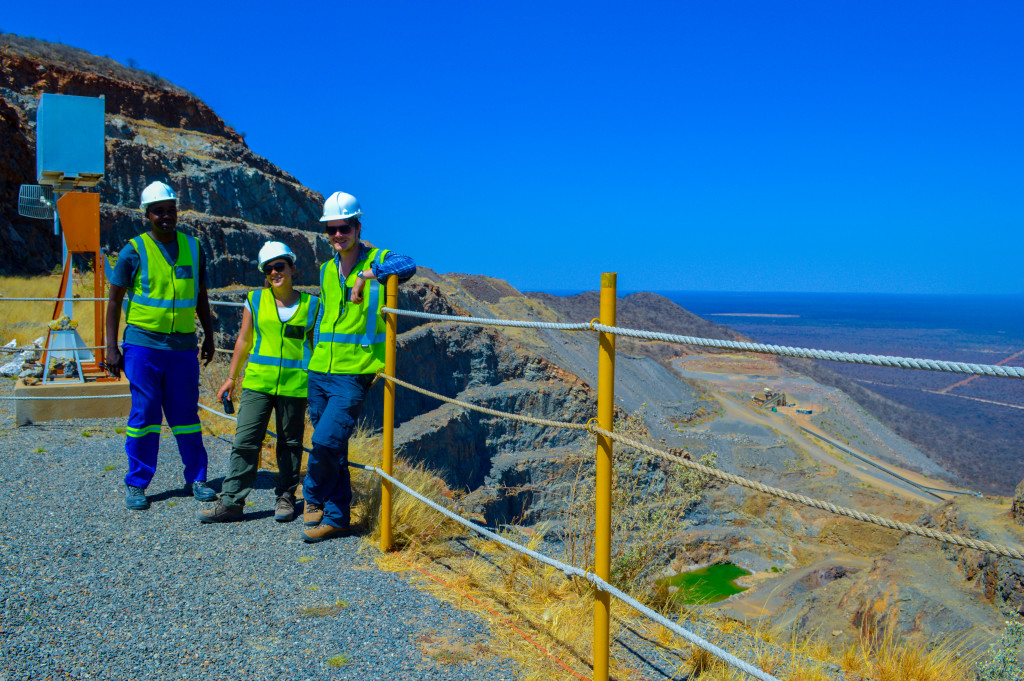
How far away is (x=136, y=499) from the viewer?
182 inches

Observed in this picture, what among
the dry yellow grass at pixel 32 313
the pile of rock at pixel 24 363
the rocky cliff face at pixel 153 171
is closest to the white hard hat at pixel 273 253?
the pile of rock at pixel 24 363

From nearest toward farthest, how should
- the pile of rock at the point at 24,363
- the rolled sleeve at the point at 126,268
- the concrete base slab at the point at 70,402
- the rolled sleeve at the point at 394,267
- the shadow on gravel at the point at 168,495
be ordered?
the rolled sleeve at the point at 394,267 → the rolled sleeve at the point at 126,268 → the shadow on gravel at the point at 168,495 → the concrete base slab at the point at 70,402 → the pile of rock at the point at 24,363

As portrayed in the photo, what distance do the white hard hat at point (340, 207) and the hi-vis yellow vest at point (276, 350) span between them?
73 centimetres

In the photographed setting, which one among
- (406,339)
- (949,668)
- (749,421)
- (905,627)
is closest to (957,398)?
(749,421)

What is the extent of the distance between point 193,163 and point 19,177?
5166mm

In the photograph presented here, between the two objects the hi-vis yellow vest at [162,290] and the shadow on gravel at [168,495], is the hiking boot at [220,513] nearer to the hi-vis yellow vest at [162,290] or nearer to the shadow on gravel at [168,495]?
the shadow on gravel at [168,495]

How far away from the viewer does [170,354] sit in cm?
463

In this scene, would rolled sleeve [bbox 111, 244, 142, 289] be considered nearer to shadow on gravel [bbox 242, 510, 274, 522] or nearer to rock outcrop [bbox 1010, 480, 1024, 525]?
shadow on gravel [bbox 242, 510, 274, 522]

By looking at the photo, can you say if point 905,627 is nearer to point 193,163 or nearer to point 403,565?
point 403,565

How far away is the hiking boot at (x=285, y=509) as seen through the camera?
14.7 ft

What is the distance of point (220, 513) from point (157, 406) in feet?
2.73

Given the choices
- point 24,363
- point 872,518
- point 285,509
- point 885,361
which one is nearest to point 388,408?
point 285,509

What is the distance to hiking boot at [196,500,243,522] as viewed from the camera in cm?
442

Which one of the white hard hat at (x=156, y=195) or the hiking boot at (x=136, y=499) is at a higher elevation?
the white hard hat at (x=156, y=195)
